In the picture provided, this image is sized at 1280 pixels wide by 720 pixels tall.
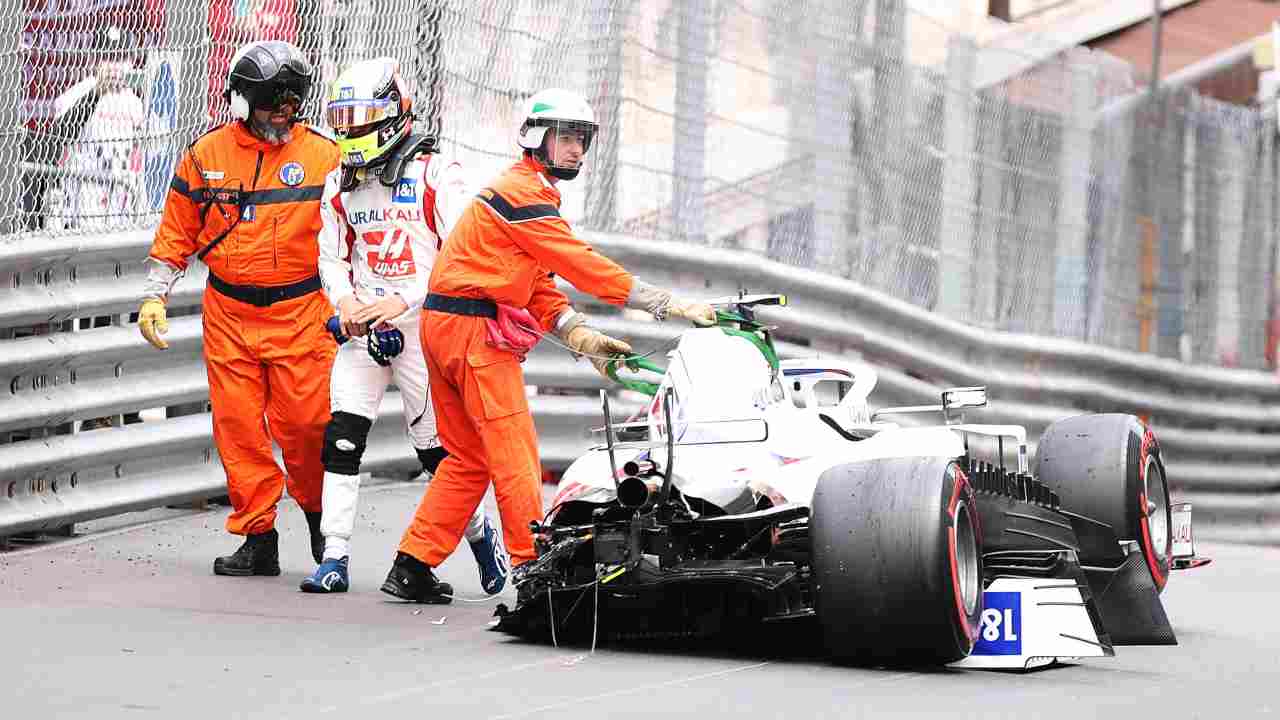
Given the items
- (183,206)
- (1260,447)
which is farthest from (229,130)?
(1260,447)

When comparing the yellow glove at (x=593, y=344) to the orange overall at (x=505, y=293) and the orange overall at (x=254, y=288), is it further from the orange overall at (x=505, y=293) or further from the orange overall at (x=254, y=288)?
the orange overall at (x=254, y=288)

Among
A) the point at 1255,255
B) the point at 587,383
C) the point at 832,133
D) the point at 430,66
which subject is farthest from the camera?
the point at 1255,255

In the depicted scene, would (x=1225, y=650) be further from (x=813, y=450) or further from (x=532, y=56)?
(x=532, y=56)

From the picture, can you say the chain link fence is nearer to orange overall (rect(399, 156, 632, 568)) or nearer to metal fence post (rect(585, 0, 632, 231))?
metal fence post (rect(585, 0, 632, 231))

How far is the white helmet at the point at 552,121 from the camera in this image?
729 centimetres

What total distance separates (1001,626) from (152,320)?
3801mm

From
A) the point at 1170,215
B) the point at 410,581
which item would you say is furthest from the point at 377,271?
the point at 1170,215

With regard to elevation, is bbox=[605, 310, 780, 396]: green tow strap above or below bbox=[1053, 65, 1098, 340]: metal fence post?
below

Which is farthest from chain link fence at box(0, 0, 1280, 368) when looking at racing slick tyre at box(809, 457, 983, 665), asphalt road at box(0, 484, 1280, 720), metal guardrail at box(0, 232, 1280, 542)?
racing slick tyre at box(809, 457, 983, 665)

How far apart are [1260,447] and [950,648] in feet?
42.4

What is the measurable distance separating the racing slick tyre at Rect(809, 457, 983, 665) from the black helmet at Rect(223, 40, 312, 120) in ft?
10.8

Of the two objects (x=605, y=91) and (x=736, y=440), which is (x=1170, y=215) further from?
(x=736, y=440)

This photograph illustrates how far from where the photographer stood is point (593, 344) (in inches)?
288

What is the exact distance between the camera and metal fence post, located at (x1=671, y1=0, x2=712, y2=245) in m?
11.8
